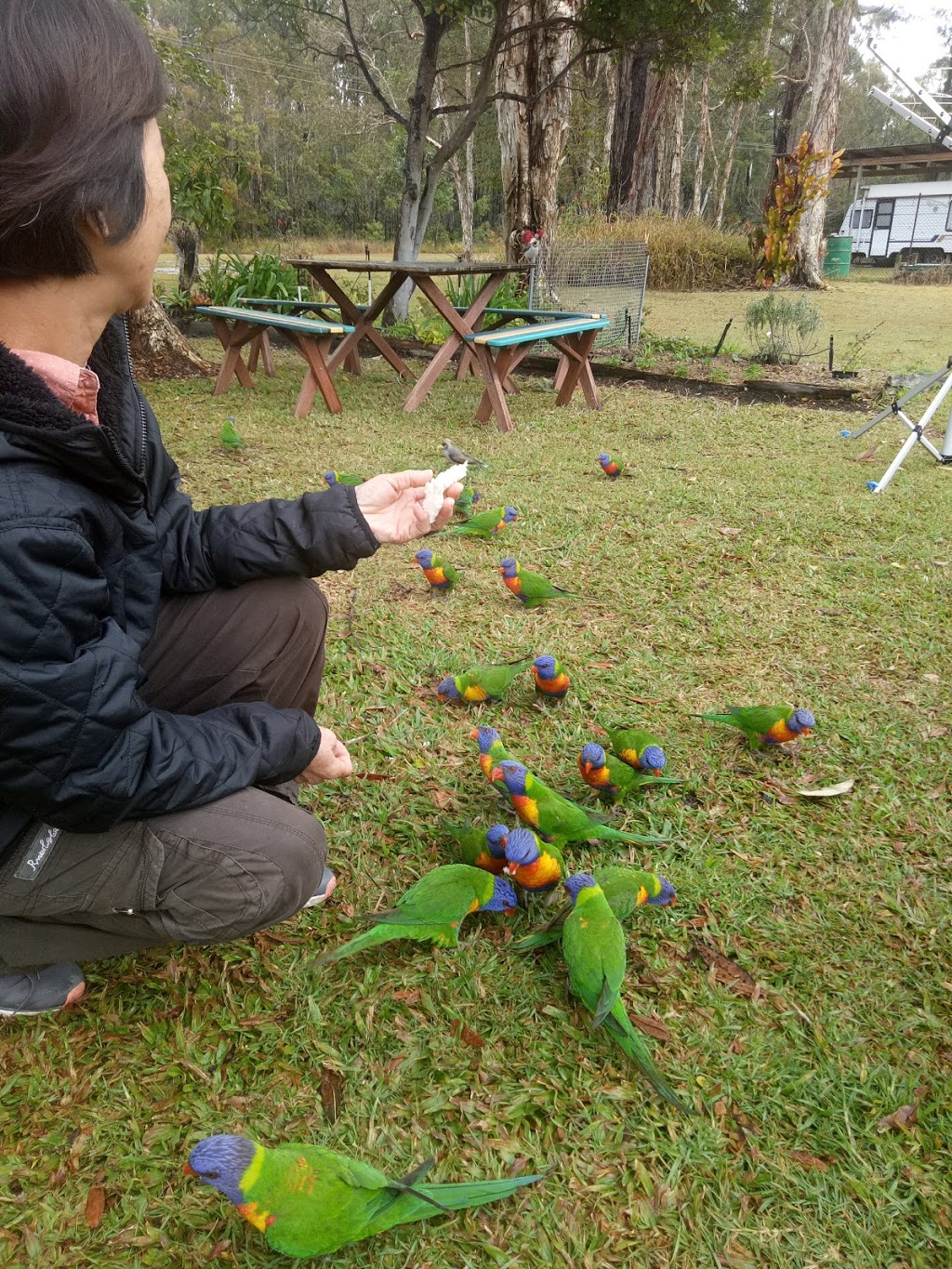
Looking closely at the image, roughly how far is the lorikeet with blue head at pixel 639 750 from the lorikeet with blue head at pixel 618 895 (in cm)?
41

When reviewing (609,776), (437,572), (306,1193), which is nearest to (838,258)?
(437,572)

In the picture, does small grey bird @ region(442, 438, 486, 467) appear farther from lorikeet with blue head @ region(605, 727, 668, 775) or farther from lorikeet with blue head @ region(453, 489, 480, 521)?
lorikeet with blue head @ region(605, 727, 668, 775)

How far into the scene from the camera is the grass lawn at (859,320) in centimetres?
917

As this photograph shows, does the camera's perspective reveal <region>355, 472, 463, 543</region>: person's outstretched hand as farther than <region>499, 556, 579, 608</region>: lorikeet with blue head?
No

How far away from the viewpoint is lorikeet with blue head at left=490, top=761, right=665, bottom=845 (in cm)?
190

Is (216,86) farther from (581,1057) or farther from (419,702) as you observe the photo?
(581,1057)

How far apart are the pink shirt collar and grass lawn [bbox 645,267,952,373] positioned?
29.5 feet

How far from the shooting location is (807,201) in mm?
14578

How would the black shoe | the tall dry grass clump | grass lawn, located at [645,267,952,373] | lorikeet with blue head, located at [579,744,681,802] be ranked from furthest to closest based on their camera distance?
the tall dry grass clump → grass lawn, located at [645,267,952,373] → lorikeet with blue head, located at [579,744,681,802] → the black shoe

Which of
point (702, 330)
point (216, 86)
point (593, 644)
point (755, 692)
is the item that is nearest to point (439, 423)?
point (593, 644)

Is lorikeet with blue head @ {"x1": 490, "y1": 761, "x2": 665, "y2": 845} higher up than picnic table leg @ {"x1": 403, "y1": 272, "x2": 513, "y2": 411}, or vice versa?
picnic table leg @ {"x1": 403, "y1": 272, "x2": 513, "y2": 411}

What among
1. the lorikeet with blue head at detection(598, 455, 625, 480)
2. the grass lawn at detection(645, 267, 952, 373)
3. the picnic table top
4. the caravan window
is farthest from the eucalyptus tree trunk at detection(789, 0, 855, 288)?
the caravan window

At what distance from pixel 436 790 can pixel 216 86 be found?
11852 mm

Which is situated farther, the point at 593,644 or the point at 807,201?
the point at 807,201
